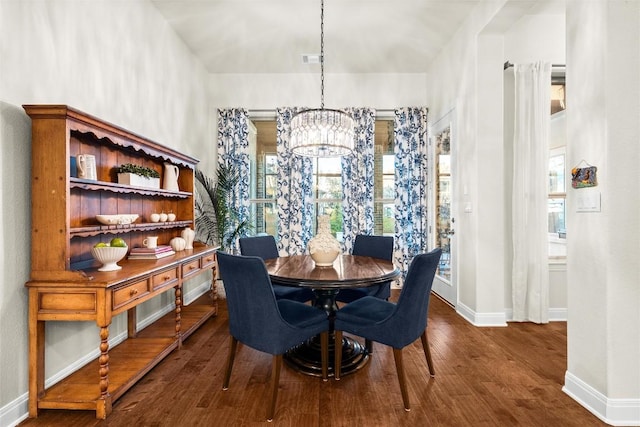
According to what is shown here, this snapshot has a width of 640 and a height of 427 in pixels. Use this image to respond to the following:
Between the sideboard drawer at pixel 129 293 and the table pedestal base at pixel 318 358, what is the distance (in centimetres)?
120

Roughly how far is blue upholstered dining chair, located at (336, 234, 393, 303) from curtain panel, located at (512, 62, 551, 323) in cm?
138

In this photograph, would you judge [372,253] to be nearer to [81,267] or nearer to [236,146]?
[81,267]

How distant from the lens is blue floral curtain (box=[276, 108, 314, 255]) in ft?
16.0

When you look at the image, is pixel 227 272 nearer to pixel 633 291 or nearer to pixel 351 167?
pixel 633 291

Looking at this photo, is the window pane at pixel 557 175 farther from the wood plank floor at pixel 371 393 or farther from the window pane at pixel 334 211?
the window pane at pixel 334 211

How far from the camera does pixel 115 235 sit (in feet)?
9.05

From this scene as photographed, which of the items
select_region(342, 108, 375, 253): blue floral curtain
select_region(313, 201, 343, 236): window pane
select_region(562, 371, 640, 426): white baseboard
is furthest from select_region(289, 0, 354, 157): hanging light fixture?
select_region(562, 371, 640, 426): white baseboard

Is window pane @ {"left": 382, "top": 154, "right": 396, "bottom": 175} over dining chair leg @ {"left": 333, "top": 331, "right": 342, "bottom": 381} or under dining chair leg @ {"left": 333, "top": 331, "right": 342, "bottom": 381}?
over

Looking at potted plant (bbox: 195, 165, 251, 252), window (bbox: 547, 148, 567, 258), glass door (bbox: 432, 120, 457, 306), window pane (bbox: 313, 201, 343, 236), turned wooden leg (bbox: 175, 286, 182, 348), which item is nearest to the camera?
turned wooden leg (bbox: 175, 286, 182, 348)

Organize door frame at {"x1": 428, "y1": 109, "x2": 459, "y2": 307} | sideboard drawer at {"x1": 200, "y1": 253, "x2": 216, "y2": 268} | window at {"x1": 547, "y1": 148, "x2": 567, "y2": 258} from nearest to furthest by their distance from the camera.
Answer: sideboard drawer at {"x1": 200, "y1": 253, "x2": 216, "y2": 268}, window at {"x1": 547, "y1": 148, "x2": 567, "y2": 258}, door frame at {"x1": 428, "y1": 109, "x2": 459, "y2": 307}

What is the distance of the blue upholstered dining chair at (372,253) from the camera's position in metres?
2.93

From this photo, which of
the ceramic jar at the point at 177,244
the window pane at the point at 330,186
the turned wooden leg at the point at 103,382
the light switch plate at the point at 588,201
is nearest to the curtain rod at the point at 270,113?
the window pane at the point at 330,186

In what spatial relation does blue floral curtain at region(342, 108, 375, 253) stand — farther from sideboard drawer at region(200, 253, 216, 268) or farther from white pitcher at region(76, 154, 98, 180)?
white pitcher at region(76, 154, 98, 180)

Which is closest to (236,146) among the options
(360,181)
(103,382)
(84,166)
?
(360,181)
